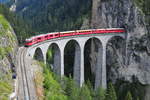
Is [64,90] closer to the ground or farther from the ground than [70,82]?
closer to the ground

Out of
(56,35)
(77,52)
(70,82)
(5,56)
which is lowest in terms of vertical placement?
(70,82)

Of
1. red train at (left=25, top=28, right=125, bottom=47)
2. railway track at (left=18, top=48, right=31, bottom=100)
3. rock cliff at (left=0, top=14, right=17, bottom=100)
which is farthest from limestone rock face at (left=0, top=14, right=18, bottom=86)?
red train at (left=25, top=28, right=125, bottom=47)

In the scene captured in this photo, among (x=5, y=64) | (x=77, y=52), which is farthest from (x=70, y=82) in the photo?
(x=77, y=52)

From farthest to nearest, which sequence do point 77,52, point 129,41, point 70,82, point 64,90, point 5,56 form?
point 129,41 < point 77,52 < point 64,90 < point 70,82 < point 5,56

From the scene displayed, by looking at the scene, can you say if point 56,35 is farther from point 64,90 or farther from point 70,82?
point 70,82

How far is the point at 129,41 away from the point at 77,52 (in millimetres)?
16663

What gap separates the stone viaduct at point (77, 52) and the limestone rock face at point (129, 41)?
3.45m

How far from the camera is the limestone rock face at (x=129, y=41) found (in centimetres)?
6203

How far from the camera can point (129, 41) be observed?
62.6m

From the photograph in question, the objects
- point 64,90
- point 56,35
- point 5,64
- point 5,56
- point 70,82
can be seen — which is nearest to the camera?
point 5,64

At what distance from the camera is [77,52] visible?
54.6 meters

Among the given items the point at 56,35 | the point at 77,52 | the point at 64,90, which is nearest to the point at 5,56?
the point at 64,90

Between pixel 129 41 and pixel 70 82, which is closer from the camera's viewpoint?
pixel 70 82

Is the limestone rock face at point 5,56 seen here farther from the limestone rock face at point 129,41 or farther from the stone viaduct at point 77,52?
the limestone rock face at point 129,41
